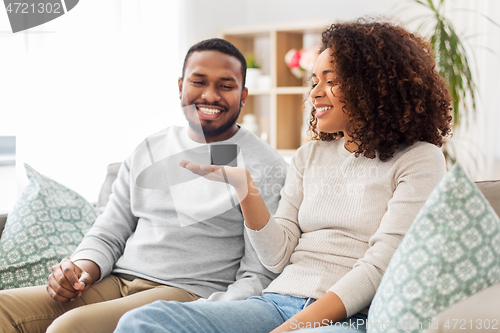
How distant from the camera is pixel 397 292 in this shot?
762 mm

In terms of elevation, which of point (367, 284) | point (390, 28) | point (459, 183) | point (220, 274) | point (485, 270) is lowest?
point (220, 274)

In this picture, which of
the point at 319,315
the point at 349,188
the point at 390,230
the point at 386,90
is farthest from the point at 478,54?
the point at 319,315

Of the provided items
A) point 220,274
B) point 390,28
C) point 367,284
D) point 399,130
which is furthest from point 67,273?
point 390,28

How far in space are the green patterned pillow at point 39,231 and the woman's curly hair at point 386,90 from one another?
93cm

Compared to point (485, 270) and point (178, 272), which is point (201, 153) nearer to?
point (178, 272)

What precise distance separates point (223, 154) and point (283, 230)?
1.13ft

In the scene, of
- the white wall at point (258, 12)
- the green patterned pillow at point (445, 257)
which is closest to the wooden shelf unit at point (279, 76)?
the white wall at point (258, 12)

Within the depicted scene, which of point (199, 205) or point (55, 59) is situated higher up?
point (55, 59)

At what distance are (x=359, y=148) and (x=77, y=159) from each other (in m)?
1.64

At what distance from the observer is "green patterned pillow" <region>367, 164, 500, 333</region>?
724 millimetres

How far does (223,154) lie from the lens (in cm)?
139

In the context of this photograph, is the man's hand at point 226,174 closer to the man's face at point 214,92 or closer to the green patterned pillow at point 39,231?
the man's face at point 214,92

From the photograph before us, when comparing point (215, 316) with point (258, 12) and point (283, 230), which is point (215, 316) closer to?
point (283, 230)

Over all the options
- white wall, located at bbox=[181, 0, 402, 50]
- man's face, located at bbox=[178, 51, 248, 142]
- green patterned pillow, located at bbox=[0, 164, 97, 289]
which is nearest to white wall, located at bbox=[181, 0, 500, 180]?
white wall, located at bbox=[181, 0, 402, 50]
